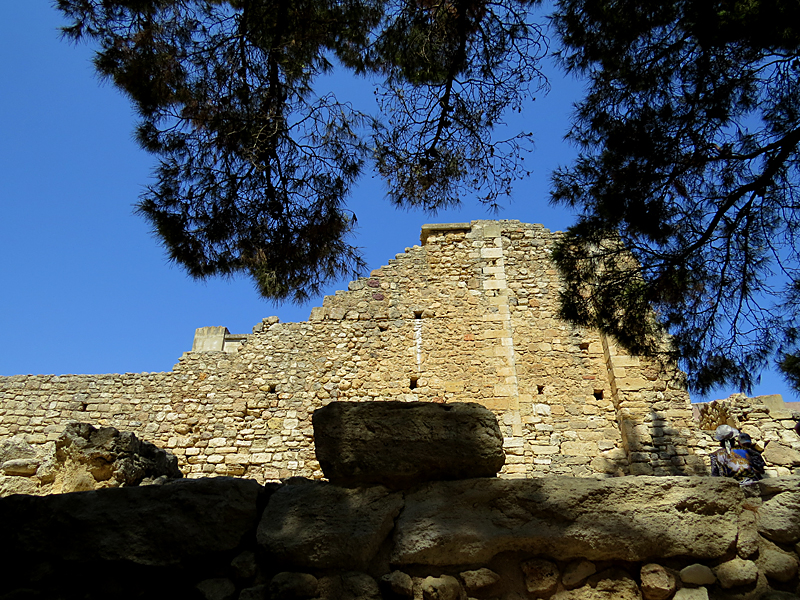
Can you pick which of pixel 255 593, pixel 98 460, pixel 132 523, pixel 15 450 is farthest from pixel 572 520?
pixel 15 450

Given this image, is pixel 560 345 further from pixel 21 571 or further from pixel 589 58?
pixel 21 571

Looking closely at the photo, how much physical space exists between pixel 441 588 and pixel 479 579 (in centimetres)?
16

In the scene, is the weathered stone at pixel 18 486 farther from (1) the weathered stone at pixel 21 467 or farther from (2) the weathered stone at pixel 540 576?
(2) the weathered stone at pixel 540 576

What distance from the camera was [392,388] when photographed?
10.5 meters

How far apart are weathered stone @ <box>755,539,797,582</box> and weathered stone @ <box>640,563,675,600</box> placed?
380 millimetres

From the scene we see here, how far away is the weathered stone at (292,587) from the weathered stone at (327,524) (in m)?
0.07

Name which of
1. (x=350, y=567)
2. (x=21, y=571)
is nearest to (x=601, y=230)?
(x=350, y=567)

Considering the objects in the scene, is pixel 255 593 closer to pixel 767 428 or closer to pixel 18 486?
A: pixel 18 486

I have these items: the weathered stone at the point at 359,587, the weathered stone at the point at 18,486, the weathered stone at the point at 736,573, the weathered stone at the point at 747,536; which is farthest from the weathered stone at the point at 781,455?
the weathered stone at the point at 18,486

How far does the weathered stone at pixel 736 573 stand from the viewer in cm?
235

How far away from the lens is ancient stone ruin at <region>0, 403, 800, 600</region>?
93.5 inches

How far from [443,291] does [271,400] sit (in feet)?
12.2

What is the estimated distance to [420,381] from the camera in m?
10.5

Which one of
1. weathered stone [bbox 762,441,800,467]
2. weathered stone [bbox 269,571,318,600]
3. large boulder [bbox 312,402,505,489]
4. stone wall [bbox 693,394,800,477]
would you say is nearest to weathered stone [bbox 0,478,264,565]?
weathered stone [bbox 269,571,318,600]
